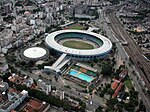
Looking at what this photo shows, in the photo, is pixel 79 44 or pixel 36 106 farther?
pixel 79 44

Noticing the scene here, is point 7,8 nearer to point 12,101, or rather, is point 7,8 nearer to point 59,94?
point 59,94

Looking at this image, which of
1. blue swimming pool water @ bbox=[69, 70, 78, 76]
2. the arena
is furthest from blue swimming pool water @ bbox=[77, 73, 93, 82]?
the arena

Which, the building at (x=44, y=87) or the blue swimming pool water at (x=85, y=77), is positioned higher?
the building at (x=44, y=87)

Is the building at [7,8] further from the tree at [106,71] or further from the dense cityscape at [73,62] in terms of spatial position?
the tree at [106,71]

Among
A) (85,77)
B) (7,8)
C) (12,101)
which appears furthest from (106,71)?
(7,8)

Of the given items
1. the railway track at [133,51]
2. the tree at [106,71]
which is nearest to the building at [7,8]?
the railway track at [133,51]

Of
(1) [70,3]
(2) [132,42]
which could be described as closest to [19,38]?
(2) [132,42]

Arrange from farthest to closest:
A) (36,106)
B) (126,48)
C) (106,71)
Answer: (126,48), (106,71), (36,106)

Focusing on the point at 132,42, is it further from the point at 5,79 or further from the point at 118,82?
the point at 5,79
